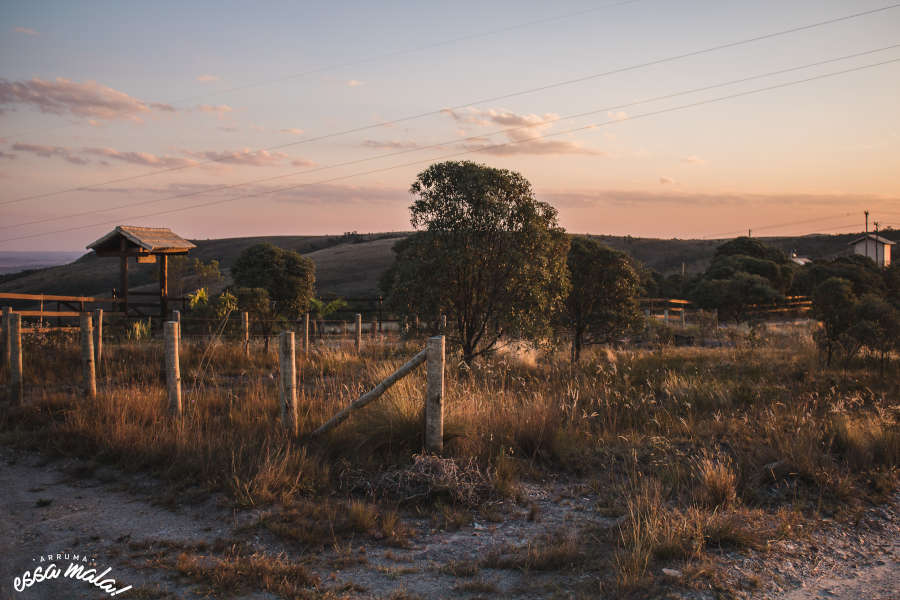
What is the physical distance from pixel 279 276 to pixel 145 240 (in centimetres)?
489

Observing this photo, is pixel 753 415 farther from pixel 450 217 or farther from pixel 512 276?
pixel 450 217

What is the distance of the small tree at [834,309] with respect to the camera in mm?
13680

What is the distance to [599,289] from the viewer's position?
15734mm

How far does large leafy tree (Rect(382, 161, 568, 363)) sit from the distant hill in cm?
4909

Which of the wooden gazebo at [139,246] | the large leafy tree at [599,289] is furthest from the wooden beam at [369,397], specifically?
the wooden gazebo at [139,246]

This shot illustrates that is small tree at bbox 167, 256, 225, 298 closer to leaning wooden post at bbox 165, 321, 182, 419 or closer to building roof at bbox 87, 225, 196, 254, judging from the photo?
building roof at bbox 87, 225, 196, 254

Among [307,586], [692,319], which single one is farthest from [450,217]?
[692,319]

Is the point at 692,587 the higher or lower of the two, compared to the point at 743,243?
lower

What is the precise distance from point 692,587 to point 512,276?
7.19 metres

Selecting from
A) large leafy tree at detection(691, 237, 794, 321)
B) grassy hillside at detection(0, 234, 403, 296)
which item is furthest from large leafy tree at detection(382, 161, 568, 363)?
grassy hillside at detection(0, 234, 403, 296)

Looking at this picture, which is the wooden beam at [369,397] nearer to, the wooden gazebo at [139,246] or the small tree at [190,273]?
the wooden gazebo at [139,246]

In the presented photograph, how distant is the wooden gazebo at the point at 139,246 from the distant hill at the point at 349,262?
35639 mm

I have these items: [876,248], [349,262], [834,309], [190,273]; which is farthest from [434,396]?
[876,248]

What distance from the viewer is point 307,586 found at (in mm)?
4066
